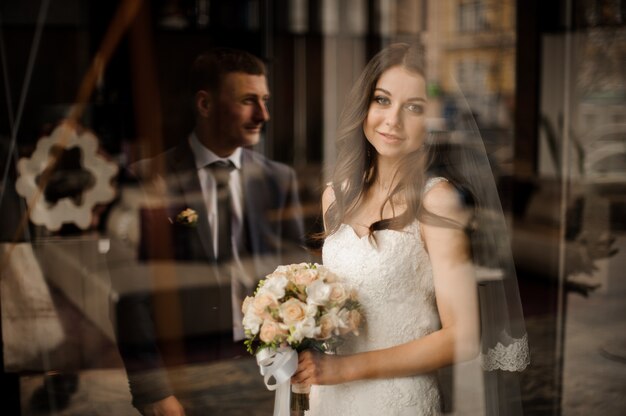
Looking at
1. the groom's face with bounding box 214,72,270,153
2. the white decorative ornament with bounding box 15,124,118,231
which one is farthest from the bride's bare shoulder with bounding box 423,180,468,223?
the white decorative ornament with bounding box 15,124,118,231

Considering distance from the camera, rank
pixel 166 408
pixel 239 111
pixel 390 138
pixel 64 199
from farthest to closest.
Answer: pixel 64 199 → pixel 166 408 → pixel 239 111 → pixel 390 138

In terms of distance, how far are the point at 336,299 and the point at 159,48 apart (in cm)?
160

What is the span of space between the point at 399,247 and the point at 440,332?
23cm

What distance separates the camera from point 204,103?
2312mm

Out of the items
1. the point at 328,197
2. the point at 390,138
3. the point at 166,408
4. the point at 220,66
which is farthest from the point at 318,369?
the point at 220,66

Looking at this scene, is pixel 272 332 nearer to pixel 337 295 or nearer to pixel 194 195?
pixel 337 295

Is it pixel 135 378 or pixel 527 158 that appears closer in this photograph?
pixel 135 378

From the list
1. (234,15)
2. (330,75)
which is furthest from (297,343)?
(234,15)

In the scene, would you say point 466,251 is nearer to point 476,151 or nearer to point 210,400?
point 476,151

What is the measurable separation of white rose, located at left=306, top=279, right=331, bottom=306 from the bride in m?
0.11

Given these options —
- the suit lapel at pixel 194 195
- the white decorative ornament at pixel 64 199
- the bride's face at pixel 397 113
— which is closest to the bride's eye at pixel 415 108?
the bride's face at pixel 397 113

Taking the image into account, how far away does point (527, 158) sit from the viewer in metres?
4.73

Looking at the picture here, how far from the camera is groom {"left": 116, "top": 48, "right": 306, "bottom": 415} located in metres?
2.23

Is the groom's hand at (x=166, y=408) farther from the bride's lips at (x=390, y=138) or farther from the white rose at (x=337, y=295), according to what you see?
the bride's lips at (x=390, y=138)
